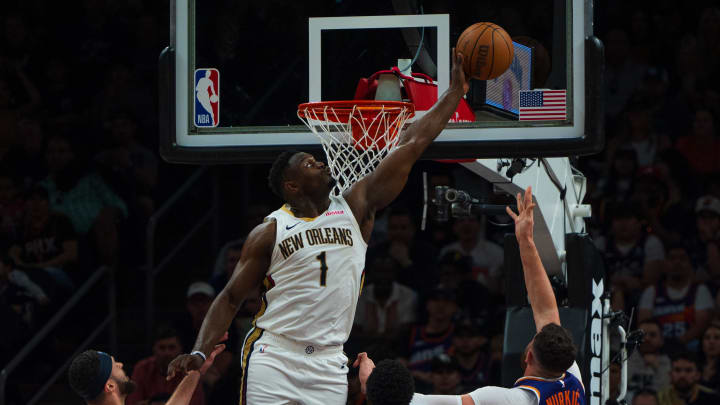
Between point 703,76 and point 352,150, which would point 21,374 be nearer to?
point 352,150

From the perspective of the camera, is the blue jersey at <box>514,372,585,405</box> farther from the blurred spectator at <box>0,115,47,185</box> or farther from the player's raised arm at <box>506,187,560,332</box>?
the blurred spectator at <box>0,115,47,185</box>

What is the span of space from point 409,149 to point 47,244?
5641 millimetres

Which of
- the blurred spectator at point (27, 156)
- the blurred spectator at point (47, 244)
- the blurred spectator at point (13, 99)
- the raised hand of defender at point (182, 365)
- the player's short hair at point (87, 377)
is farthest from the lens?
the blurred spectator at point (13, 99)

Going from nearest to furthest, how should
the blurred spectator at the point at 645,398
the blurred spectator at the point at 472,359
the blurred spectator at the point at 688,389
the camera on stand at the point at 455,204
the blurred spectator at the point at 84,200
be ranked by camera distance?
the camera on stand at the point at 455,204 → the blurred spectator at the point at 645,398 → the blurred spectator at the point at 688,389 → the blurred spectator at the point at 472,359 → the blurred spectator at the point at 84,200

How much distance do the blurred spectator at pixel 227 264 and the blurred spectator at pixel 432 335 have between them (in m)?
1.54

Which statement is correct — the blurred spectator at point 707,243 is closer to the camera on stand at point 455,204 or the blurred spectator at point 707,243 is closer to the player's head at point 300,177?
the camera on stand at point 455,204

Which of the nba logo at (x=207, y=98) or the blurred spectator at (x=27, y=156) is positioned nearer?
the nba logo at (x=207, y=98)

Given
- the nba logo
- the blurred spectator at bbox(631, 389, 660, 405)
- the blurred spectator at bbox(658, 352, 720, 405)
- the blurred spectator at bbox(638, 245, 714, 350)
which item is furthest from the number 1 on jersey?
the blurred spectator at bbox(638, 245, 714, 350)

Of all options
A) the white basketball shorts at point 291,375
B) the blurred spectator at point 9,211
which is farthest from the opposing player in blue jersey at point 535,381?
the blurred spectator at point 9,211

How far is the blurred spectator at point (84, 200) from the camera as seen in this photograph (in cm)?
981

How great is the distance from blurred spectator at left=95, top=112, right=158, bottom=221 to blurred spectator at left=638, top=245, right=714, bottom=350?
4.51 metres

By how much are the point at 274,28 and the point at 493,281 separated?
12.9ft

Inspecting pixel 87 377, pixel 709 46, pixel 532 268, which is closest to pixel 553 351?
pixel 532 268

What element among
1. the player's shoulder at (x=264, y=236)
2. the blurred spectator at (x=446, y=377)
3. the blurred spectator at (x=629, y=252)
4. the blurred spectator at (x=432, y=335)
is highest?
the player's shoulder at (x=264, y=236)
